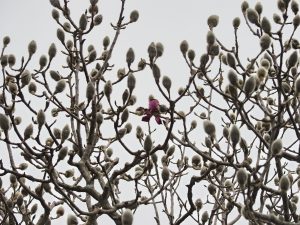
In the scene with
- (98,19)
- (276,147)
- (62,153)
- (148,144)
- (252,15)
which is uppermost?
(98,19)

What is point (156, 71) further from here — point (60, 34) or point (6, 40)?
point (6, 40)

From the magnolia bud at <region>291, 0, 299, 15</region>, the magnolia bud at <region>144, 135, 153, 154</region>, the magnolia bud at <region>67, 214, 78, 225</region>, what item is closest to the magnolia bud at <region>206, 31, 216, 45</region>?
the magnolia bud at <region>144, 135, 153, 154</region>

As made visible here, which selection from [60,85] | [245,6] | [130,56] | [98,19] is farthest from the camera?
[98,19]

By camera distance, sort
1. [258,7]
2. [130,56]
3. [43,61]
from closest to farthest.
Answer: [130,56]
[43,61]
[258,7]

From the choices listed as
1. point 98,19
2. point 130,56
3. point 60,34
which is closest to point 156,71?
point 130,56

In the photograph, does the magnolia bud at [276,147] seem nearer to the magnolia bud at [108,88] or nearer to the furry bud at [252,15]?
the magnolia bud at [108,88]

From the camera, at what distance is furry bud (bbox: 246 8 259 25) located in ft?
17.5

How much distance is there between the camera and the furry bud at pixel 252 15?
210 inches

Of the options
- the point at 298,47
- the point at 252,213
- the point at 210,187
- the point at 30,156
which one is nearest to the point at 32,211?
the point at 30,156

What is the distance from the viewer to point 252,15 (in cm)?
536

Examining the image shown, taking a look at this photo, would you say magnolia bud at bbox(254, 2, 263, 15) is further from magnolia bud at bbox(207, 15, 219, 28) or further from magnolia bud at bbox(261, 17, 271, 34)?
magnolia bud at bbox(207, 15, 219, 28)

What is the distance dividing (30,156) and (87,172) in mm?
896

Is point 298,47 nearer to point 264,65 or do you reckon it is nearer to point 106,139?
point 264,65

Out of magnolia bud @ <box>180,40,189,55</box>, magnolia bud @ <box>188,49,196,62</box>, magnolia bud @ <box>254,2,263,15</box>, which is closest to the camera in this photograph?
magnolia bud @ <box>180,40,189,55</box>
